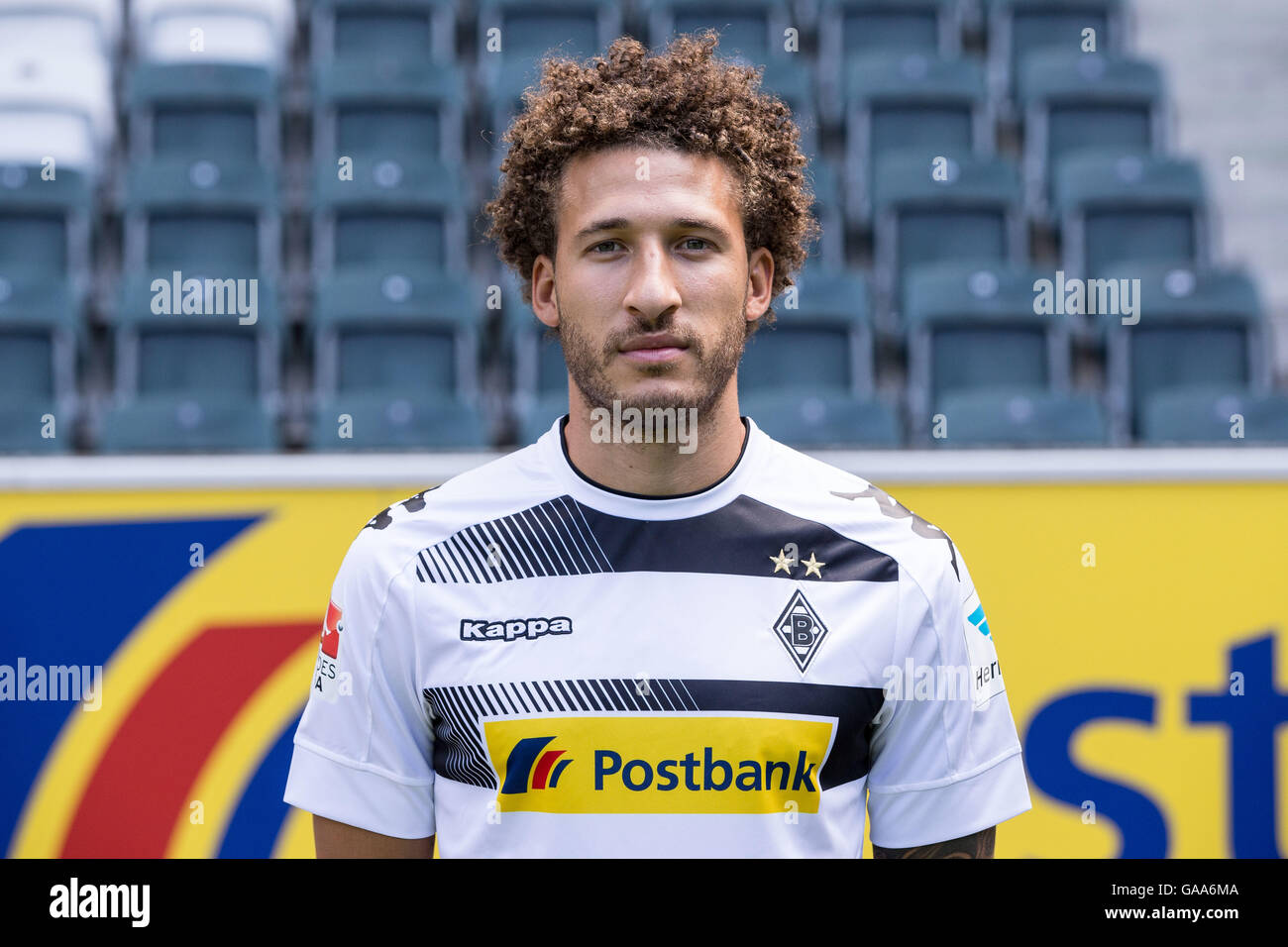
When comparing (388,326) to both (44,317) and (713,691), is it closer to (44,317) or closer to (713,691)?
(44,317)

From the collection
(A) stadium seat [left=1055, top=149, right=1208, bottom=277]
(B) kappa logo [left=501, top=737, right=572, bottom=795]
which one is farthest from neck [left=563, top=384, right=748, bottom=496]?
(A) stadium seat [left=1055, top=149, right=1208, bottom=277]

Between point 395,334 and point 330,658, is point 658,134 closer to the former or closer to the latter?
point 330,658

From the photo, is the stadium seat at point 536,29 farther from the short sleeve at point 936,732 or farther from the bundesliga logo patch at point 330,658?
the short sleeve at point 936,732

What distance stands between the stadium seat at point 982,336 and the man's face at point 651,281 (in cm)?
345

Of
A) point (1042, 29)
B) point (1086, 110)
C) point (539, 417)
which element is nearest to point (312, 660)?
point (539, 417)

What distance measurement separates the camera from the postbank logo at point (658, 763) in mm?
1536

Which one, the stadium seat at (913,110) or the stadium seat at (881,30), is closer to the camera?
the stadium seat at (913,110)

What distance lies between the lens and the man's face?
60.3 inches

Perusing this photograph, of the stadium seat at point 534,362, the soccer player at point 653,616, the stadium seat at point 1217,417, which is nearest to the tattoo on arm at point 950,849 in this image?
the soccer player at point 653,616

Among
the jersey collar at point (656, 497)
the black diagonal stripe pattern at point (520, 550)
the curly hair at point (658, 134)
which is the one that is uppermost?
the curly hair at point (658, 134)

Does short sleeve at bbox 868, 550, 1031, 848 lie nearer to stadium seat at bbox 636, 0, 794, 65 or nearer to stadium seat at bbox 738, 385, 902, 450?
stadium seat at bbox 738, 385, 902, 450

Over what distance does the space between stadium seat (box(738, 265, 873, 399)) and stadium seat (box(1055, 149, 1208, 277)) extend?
1.23 m

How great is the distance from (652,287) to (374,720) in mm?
672

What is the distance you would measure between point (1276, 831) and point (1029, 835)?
21.3 inches
